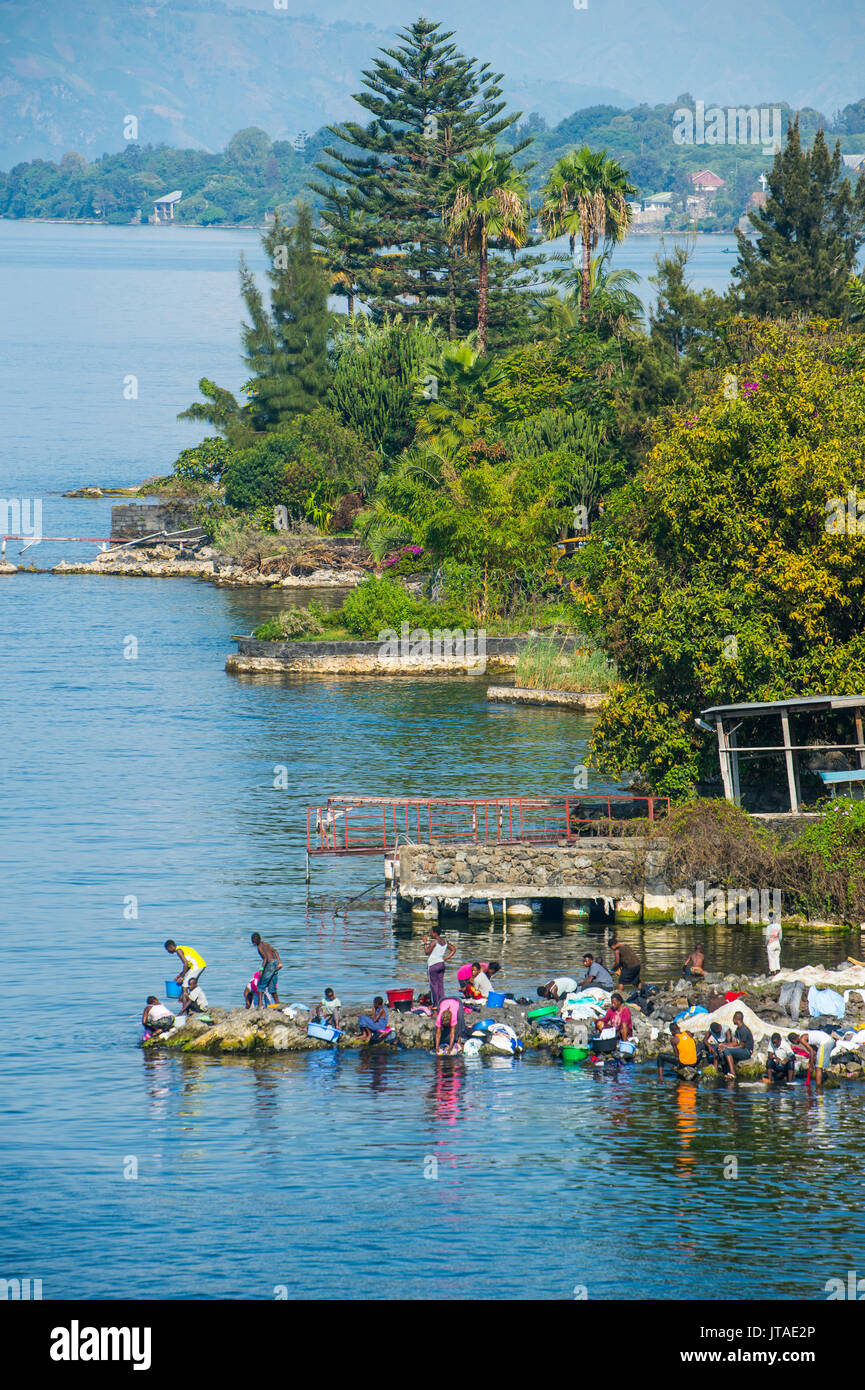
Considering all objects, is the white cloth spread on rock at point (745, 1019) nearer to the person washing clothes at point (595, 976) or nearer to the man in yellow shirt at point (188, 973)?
the person washing clothes at point (595, 976)

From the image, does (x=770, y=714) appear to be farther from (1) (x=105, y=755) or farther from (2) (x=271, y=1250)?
(1) (x=105, y=755)

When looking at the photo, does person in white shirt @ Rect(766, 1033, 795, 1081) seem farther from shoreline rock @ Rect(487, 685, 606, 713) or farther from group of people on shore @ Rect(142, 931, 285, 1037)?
shoreline rock @ Rect(487, 685, 606, 713)

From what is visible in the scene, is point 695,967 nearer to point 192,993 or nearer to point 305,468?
point 192,993

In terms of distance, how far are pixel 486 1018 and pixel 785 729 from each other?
36.8ft

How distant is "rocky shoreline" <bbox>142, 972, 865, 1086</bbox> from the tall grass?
33.2 metres

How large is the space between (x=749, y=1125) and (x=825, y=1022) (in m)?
3.68

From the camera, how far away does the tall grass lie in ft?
221

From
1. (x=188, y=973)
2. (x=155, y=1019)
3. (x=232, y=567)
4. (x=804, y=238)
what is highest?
(x=804, y=238)

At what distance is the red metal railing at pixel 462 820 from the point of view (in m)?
43.5

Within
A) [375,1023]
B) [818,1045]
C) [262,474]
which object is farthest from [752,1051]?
[262,474]

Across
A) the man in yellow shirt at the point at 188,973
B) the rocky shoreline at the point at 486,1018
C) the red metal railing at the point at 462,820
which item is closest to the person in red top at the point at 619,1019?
the rocky shoreline at the point at 486,1018

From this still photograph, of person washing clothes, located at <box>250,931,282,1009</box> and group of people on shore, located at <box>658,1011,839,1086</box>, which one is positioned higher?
person washing clothes, located at <box>250,931,282,1009</box>

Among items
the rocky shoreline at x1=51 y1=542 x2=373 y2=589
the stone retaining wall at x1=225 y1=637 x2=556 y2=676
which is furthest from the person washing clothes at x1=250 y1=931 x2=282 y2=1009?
the rocky shoreline at x1=51 y1=542 x2=373 y2=589

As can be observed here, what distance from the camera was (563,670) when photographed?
225ft
